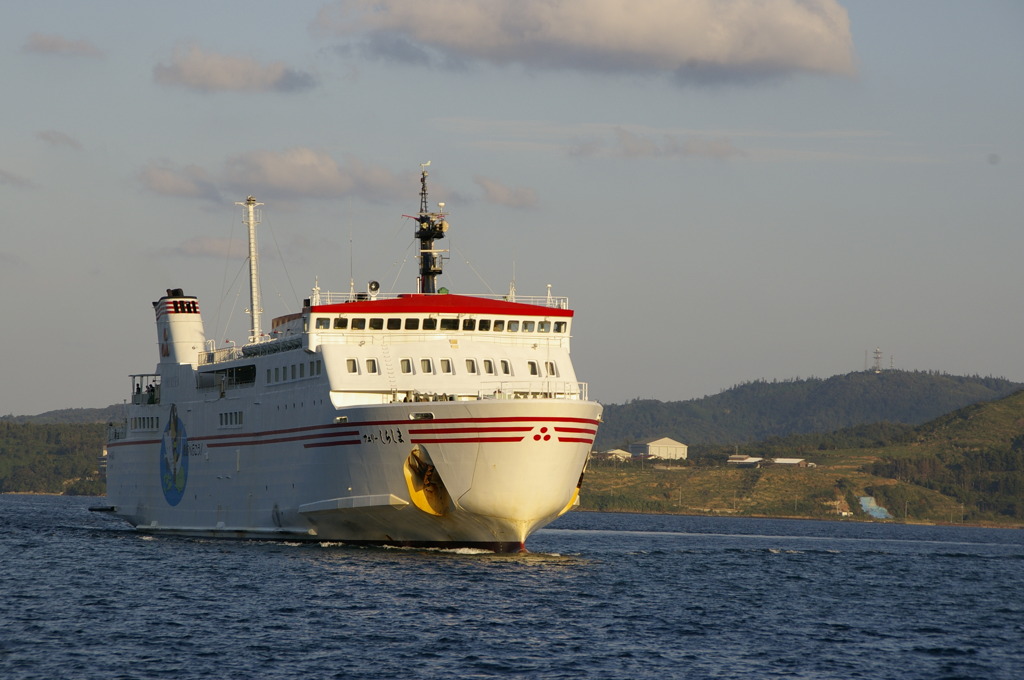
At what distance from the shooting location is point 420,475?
42.4 metres

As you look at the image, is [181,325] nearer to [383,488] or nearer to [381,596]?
[383,488]

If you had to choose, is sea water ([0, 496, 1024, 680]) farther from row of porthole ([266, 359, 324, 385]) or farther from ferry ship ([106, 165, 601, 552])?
row of porthole ([266, 359, 324, 385])

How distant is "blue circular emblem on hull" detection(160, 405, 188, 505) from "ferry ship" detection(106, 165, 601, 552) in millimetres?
405

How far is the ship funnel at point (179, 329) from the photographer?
59375 millimetres

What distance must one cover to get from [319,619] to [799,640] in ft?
37.4

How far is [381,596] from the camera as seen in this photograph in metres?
34.7

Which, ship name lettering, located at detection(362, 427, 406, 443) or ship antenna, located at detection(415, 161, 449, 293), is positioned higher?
ship antenna, located at detection(415, 161, 449, 293)

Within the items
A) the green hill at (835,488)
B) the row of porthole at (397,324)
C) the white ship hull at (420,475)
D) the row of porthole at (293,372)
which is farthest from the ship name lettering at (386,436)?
the green hill at (835,488)

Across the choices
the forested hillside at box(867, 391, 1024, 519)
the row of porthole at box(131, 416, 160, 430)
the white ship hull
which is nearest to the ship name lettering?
the white ship hull

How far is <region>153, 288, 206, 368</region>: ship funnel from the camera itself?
195 ft

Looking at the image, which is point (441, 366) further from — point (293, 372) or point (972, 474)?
point (972, 474)

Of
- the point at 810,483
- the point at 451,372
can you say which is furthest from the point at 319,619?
the point at 810,483

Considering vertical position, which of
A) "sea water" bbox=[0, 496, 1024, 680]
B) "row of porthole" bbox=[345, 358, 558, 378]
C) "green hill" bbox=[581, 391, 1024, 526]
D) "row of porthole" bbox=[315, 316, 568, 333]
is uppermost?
"row of porthole" bbox=[315, 316, 568, 333]

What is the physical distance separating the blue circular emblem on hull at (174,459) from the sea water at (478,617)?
25.3ft
